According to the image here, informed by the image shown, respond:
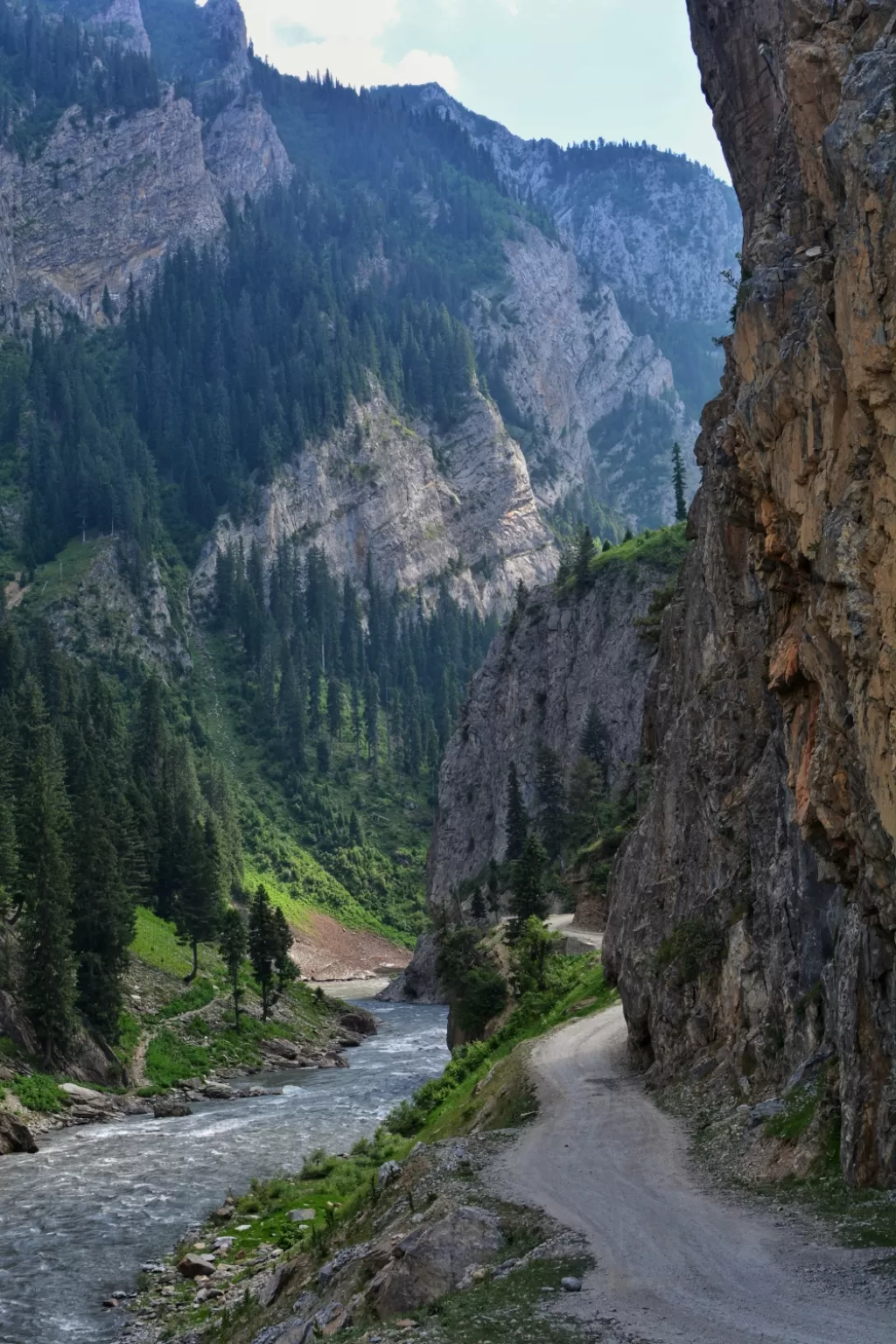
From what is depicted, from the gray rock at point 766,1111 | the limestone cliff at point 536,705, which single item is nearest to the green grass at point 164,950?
the limestone cliff at point 536,705

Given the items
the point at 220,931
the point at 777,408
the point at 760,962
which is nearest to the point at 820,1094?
the point at 760,962

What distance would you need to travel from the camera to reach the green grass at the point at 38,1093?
6269cm

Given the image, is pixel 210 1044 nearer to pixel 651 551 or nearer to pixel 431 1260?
pixel 431 1260

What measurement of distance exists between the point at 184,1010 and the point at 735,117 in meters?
64.0

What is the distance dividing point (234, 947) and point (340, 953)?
245ft

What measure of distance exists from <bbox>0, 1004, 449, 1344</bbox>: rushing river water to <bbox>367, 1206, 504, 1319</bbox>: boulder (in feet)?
37.9

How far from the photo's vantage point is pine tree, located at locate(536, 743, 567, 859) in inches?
5025

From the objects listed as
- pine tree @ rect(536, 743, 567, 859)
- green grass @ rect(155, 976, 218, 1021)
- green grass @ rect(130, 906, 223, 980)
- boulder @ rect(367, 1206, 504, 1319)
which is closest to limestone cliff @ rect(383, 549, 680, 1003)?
pine tree @ rect(536, 743, 567, 859)

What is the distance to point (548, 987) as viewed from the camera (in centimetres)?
6588

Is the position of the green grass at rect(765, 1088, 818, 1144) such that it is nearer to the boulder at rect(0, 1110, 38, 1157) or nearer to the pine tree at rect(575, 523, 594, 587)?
the boulder at rect(0, 1110, 38, 1157)

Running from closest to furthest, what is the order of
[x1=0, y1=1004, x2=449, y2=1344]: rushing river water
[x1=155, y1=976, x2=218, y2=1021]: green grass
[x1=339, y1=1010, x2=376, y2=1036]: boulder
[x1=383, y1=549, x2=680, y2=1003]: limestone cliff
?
[x1=0, y1=1004, x2=449, y2=1344]: rushing river water
[x1=155, y1=976, x2=218, y2=1021]: green grass
[x1=339, y1=1010, x2=376, y2=1036]: boulder
[x1=383, y1=549, x2=680, y2=1003]: limestone cliff

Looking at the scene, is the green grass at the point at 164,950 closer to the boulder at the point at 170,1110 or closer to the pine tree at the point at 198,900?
the pine tree at the point at 198,900

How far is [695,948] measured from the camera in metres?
41.3

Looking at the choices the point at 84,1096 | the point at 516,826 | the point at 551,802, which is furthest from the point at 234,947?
the point at 551,802
